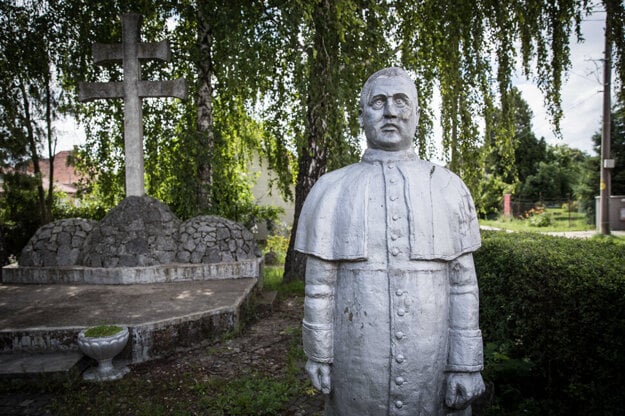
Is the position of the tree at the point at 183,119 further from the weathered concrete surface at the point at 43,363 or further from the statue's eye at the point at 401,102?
the statue's eye at the point at 401,102

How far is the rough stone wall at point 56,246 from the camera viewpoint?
→ 646cm

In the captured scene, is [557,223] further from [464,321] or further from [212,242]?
[464,321]

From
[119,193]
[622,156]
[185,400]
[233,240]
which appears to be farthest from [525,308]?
[622,156]

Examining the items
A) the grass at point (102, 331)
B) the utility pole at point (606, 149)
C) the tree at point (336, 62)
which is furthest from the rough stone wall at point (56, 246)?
the utility pole at point (606, 149)

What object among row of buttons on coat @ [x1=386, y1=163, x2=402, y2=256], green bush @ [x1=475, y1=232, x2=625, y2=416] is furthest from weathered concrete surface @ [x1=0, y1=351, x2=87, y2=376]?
green bush @ [x1=475, y1=232, x2=625, y2=416]

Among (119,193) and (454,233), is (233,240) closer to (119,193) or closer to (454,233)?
(119,193)

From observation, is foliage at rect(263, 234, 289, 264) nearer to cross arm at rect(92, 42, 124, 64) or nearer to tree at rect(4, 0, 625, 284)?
tree at rect(4, 0, 625, 284)

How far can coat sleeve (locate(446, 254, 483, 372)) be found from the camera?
205cm

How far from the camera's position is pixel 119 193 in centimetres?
903

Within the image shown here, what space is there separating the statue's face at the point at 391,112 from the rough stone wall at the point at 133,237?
17.2ft

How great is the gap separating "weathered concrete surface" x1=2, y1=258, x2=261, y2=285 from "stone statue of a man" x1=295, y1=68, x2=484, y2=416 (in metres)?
4.62

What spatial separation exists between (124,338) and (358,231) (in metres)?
3.06

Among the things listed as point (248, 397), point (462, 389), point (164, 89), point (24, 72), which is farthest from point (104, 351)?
point (24, 72)

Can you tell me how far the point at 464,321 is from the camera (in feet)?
6.85
